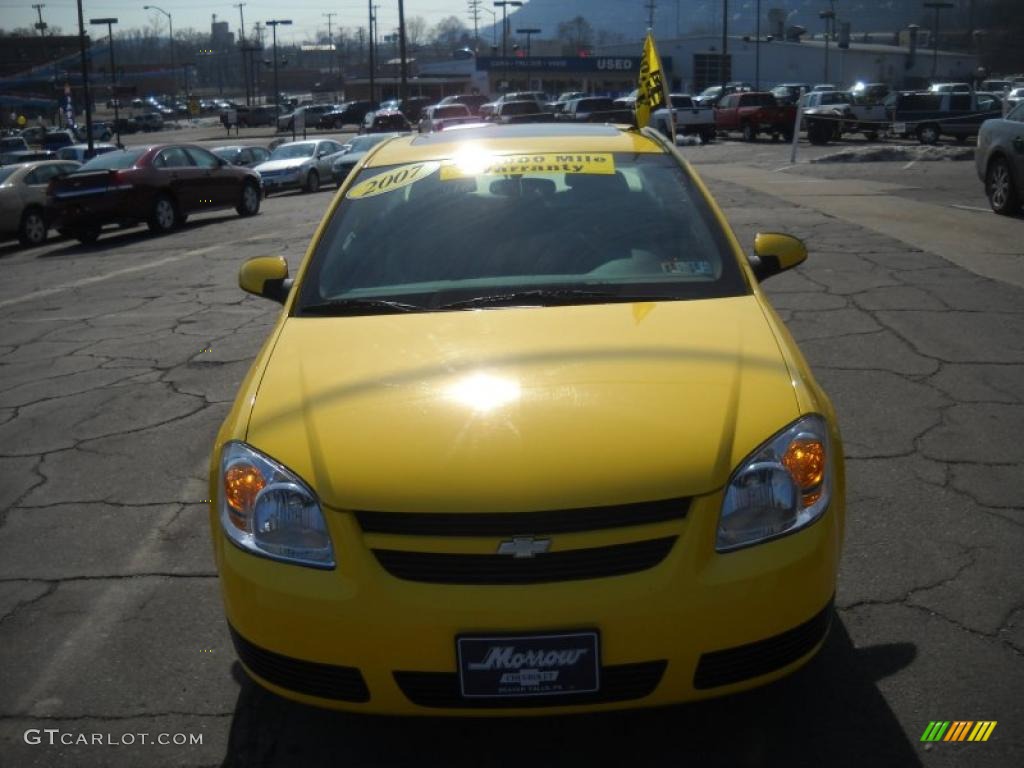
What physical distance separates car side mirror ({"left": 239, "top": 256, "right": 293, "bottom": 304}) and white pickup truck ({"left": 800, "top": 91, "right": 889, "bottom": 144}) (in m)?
34.3

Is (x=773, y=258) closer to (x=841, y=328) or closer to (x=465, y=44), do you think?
(x=841, y=328)

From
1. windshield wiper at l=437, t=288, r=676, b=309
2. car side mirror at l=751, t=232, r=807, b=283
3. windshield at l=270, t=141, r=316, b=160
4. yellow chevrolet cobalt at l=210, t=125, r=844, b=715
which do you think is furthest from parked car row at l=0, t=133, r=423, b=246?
yellow chevrolet cobalt at l=210, t=125, r=844, b=715

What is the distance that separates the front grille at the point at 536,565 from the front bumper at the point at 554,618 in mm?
16

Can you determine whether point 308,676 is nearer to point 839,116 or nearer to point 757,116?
point 839,116

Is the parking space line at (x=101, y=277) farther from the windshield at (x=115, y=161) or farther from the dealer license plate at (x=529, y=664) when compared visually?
the dealer license plate at (x=529, y=664)

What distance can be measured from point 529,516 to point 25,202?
18.8 meters

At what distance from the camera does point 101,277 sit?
1336 centimetres

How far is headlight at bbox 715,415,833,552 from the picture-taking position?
8.71 ft

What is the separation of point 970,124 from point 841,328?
30029 mm

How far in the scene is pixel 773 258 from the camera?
14.3 ft

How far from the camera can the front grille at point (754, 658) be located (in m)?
2.61

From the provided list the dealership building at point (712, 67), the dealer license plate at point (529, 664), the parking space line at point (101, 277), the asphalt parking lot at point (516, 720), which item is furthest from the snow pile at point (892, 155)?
the dealership building at point (712, 67)

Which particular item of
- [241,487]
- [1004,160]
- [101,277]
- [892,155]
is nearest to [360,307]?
[241,487]

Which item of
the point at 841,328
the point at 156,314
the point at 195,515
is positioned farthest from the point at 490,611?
the point at 156,314
